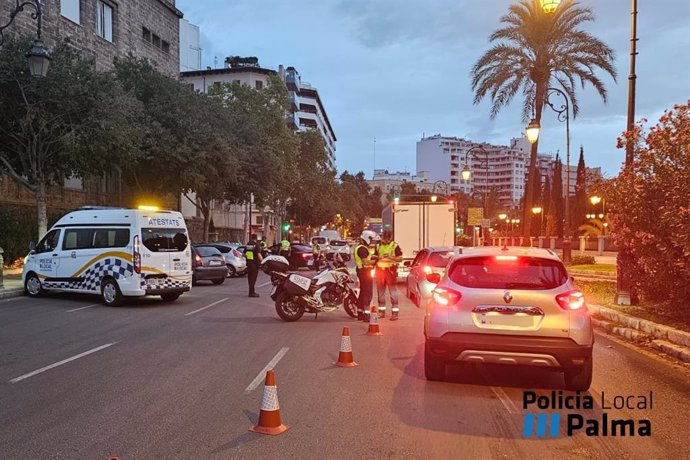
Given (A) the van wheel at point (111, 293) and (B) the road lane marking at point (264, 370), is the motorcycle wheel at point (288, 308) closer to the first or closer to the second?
(B) the road lane marking at point (264, 370)

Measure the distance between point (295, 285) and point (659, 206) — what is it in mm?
7540

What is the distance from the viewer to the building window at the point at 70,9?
31.3 metres

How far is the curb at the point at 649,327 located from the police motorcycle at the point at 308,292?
221 inches

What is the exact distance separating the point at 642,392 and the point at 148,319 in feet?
31.3

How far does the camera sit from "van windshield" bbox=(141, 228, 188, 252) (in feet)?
47.8

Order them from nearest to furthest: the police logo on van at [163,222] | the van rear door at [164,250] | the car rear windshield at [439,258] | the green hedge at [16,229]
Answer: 1. the car rear windshield at [439,258]
2. the van rear door at [164,250]
3. the police logo on van at [163,222]
4. the green hedge at [16,229]

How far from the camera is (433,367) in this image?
282 inches

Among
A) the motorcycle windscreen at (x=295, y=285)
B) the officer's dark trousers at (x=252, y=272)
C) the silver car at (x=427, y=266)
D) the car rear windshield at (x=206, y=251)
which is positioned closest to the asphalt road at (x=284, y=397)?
the motorcycle windscreen at (x=295, y=285)

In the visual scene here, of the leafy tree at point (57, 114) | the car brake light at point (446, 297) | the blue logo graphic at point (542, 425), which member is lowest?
the blue logo graphic at point (542, 425)

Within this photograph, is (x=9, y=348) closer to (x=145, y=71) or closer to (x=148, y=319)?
(x=148, y=319)

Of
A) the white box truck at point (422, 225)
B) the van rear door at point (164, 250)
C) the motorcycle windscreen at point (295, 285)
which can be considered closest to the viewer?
the motorcycle windscreen at point (295, 285)

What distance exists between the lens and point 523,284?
6832mm

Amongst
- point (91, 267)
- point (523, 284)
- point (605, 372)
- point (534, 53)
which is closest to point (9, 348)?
point (91, 267)

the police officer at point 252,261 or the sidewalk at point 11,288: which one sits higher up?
the police officer at point 252,261
